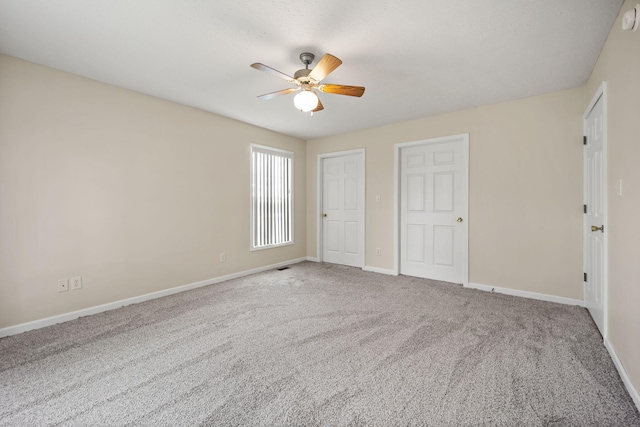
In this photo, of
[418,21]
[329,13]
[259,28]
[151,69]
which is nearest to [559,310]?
[418,21]

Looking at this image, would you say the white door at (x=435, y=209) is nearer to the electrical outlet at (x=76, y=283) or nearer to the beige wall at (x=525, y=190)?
the beige wall at (x=525, y=190)

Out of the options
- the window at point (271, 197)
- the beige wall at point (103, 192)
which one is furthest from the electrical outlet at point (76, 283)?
the window at point (271, 197)

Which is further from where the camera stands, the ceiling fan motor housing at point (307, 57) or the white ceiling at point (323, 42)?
the ceiling fan motor housing at point (307, 57)

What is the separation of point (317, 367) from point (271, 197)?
338cm

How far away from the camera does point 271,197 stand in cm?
495

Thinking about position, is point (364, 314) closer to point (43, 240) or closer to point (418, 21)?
point (418, 21)

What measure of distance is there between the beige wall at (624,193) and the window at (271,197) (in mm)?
4058

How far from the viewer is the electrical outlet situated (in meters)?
2.79

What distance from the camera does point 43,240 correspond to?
262 cm

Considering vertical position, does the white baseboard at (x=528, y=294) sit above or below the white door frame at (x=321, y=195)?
below

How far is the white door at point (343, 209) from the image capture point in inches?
197

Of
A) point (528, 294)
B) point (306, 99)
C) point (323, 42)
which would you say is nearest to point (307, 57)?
point (323, 42)

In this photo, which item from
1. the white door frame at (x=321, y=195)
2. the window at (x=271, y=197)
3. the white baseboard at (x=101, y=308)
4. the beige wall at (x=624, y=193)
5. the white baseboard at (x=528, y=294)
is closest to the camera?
the beige wall at (x=624, y=193)

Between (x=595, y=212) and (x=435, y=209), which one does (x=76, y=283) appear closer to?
(x=435, y=209)
